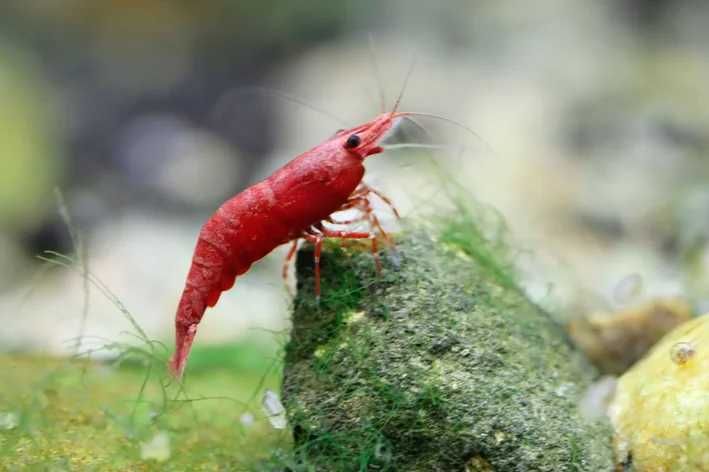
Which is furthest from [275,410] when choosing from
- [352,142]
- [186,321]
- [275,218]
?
[352,142]

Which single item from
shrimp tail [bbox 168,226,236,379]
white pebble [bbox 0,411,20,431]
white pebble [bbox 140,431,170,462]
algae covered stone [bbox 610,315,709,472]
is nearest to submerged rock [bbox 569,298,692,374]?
algae covered stone [bbox 610,315,709,472]

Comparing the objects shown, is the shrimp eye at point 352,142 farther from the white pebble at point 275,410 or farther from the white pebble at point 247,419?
the white pebble at point 247,419

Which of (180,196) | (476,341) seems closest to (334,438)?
(476,341)

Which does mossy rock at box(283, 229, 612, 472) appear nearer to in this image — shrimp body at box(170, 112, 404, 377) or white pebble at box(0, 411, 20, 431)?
shrimp body at box(170, 112, 404, 377)

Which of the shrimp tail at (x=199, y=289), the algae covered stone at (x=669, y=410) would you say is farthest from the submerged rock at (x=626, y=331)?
the shrimp tail at (x=199, y=289)

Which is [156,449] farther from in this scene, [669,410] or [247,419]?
[669,410]

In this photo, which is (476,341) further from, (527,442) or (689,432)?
(689,432)
